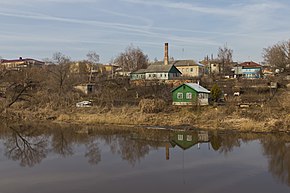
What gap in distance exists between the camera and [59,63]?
5684cm

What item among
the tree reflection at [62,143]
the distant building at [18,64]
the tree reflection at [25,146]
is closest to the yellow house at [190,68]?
the distant building at [18,64]

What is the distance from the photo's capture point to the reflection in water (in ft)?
59.7

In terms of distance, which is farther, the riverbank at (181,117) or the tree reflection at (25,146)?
the riverbank at (181,117)

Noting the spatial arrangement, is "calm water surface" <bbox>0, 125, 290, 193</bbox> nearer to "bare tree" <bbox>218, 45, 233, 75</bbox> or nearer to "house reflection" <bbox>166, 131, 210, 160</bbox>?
"house reflection" <bbox>166, 131, 210, 160</bbox>

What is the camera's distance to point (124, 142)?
71.8 ft

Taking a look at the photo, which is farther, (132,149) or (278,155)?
(132,149)

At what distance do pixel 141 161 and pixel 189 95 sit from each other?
1593cm

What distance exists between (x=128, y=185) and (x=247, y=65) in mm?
57421

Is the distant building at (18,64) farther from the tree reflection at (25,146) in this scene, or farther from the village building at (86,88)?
the tree reflection at (25,146)

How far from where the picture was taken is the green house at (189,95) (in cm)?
3152

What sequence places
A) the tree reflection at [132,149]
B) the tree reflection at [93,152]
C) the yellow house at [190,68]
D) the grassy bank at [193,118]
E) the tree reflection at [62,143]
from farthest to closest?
the yellow house at [190,68]
the grassy bank at [193,118]
the tree reflection at [62,143]
the tree reflection at [132,149]
the tree reflection at [93,152]

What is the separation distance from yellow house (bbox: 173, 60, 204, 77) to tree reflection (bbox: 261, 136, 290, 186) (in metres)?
34.5

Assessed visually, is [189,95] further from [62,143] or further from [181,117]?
A: [62,143]

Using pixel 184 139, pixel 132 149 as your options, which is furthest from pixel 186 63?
pixel 132 149
